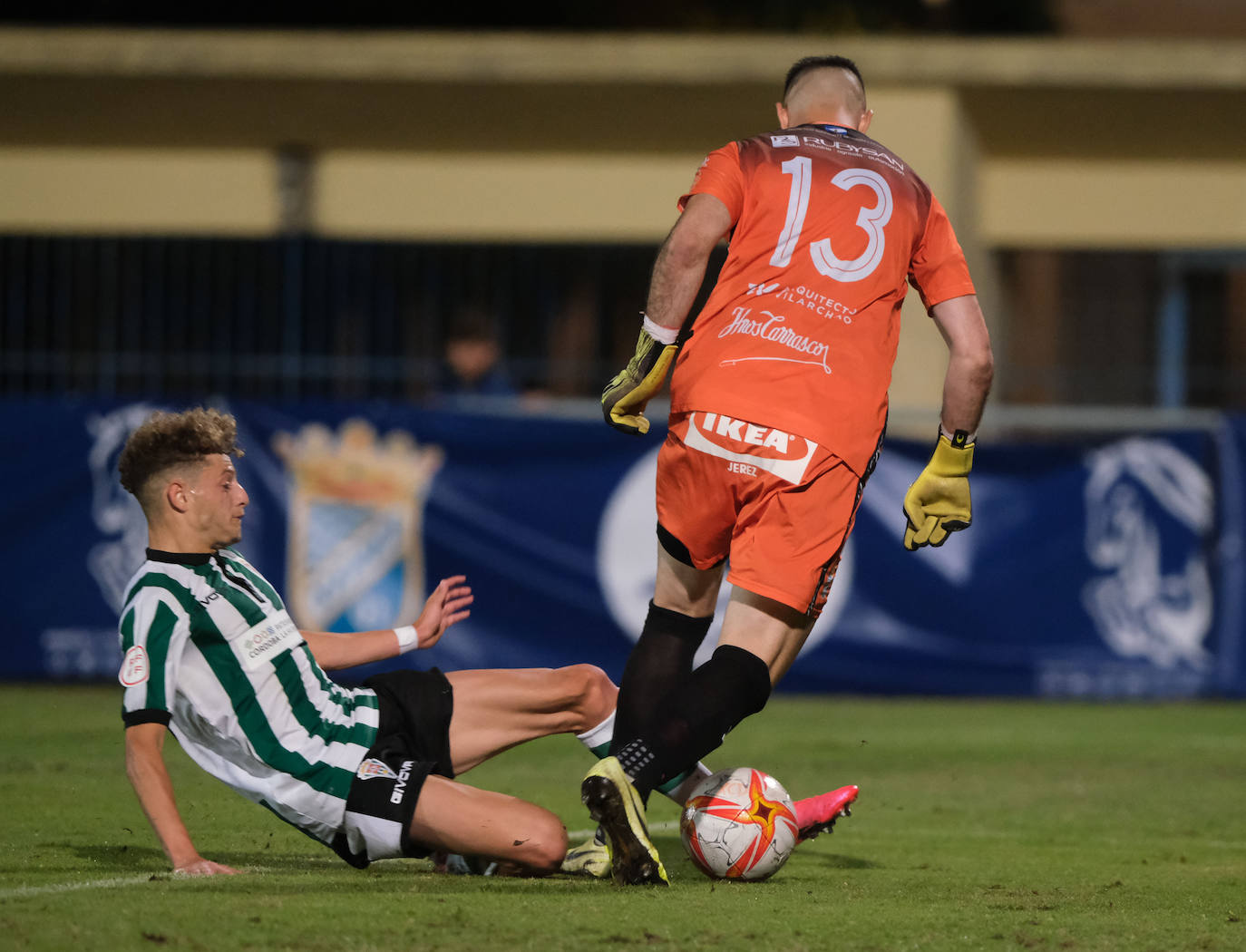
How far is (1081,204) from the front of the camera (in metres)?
14.4

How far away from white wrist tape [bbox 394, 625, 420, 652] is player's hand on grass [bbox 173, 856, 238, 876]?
80cm

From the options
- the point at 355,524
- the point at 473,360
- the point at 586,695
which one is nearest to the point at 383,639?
the point at 586,695

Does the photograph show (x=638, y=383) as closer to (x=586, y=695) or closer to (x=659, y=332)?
(x=659, y=332)

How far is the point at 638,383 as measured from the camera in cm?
455

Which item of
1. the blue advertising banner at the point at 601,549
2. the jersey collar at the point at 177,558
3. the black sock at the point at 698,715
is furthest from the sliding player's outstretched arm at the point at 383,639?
the blue advertising banner at the point at 601,549

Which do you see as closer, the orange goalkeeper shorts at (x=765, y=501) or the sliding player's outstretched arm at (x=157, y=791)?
the sliding player's outstretched arm at (x=157, y=791)

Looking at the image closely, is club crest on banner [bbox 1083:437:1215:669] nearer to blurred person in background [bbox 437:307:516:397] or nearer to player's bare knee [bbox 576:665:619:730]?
blurred person in background [bbox 437:307:516:397]

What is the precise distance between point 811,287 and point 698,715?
120 cm

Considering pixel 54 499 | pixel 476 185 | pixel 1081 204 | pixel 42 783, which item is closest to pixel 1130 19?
pixel 1081 204

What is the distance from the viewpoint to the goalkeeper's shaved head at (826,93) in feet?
15.7

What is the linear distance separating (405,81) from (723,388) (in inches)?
401

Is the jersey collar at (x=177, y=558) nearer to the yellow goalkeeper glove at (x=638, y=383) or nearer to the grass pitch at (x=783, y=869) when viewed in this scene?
the grass pitch at (x=783, y=869)

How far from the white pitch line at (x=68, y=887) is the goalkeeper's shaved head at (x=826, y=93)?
275 cm

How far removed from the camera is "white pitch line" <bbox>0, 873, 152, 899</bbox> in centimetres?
384
